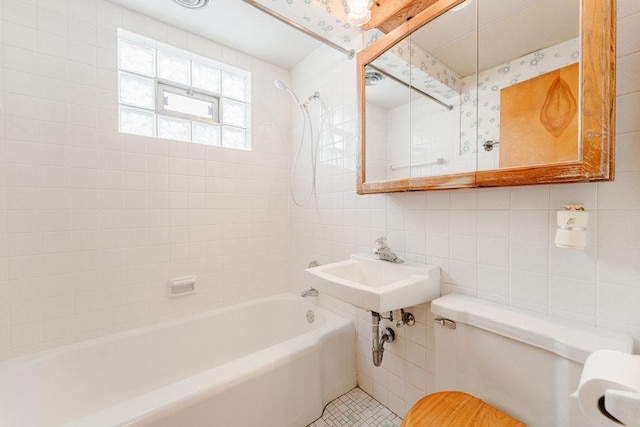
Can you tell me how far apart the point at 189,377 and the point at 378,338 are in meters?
0.92

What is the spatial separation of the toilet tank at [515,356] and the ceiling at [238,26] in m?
1.90

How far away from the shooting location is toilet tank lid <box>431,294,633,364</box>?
0.73m

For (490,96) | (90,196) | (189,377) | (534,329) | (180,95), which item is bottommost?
(189,377)

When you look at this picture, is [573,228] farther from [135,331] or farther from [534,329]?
[135,331]

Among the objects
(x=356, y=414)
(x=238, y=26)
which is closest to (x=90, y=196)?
(x=238, y=26)

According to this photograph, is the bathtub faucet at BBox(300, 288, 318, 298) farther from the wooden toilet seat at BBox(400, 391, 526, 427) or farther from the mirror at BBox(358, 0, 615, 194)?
the wooden toilet seat at BBox(400, 391, 526, 427)

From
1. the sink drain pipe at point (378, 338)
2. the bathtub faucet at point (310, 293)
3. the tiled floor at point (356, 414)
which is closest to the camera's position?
the sink drain pipe at point (378, 338)

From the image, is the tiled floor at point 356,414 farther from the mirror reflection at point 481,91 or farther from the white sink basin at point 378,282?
the mirror reflection at point 481,91

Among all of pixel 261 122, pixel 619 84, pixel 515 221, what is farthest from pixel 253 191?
pixel 619 84

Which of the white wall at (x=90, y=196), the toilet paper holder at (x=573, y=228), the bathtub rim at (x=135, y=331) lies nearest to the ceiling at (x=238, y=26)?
the white wall at (x=90, y=196)

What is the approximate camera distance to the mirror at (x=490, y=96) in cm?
75

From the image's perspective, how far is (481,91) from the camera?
102cm

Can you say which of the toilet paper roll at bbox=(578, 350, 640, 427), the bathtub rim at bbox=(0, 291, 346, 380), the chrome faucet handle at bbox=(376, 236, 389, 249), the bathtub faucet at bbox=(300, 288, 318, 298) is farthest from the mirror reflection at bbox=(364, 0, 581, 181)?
the bathtub rim at bbox=(0, 291, 346, 380)

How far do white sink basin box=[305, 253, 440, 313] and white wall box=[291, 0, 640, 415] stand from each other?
103mm
